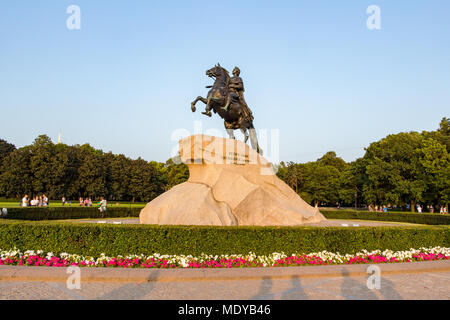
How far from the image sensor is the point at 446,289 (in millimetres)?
8461

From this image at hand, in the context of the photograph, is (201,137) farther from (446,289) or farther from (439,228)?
(446,289)

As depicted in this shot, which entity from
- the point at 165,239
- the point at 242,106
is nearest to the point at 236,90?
the point at 242,106

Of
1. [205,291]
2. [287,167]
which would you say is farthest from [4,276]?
[287,167]

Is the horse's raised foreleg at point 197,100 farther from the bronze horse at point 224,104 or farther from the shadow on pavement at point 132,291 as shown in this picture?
the shadow on pavement at point 132,291

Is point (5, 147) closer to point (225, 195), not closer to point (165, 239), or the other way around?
point (225, 195)

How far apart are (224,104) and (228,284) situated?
12507 mm

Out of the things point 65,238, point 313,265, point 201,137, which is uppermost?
point 201,137

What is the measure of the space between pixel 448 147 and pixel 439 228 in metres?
42.3

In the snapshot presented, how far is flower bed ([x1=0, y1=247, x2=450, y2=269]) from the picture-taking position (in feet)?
33.9

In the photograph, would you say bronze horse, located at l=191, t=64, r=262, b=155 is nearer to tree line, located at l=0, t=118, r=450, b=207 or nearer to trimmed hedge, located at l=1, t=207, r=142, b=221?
trimmed hedge, located at l=1, t=207, r=142, b=221

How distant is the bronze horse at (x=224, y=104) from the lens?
19422 mm

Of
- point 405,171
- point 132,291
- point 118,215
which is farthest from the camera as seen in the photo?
point 405,171

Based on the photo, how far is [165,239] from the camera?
1141 cm

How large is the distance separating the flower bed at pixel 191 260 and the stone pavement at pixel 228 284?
80cm
